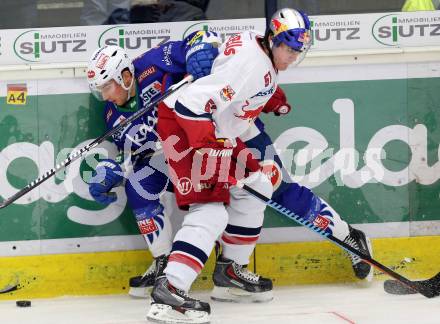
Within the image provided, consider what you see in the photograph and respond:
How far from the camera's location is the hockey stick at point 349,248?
4.61 meters

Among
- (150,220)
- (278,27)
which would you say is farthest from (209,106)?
(150,220)

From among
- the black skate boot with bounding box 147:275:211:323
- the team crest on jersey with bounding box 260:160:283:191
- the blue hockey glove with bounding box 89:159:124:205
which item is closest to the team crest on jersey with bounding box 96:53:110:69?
the blue hockey glove with bounding box 89:159:124:205

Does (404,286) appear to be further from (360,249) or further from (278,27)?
(278,27)

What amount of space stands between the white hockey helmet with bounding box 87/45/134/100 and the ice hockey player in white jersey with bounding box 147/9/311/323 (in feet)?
1.04

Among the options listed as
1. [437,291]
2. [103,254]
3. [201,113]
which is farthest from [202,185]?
[437,291]

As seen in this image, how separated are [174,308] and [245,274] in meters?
0.67

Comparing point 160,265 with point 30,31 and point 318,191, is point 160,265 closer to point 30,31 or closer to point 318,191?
point 318,191

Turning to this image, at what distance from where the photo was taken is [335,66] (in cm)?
513

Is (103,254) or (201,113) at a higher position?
(201,113)

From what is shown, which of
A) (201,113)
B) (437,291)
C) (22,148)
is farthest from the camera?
(22,148)

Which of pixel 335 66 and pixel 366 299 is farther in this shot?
pixel 335 66

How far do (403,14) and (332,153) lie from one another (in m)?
0.77

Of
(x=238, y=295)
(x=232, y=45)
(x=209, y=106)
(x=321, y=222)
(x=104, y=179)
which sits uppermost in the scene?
(x=232, y=45)

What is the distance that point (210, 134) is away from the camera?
4301mm
